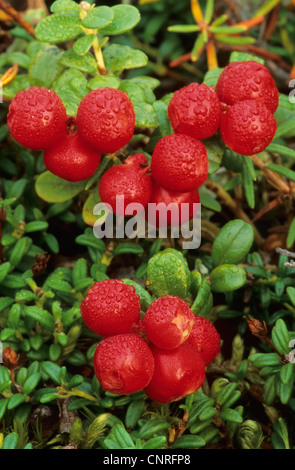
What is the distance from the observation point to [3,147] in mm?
2520

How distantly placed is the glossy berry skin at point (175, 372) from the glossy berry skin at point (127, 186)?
0.48m

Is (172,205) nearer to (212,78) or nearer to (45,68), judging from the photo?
(212,78)

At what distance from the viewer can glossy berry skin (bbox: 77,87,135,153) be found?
1656mm

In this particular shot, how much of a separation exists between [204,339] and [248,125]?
680 mm

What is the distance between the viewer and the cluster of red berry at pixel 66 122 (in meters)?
1.66

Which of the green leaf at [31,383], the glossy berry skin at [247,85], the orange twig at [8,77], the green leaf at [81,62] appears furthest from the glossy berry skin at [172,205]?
the orange twig at [8,77]

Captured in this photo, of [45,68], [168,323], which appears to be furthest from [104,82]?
[168,323]

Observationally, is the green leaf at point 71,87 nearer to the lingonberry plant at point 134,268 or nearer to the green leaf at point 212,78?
the lingonberry plant at point 134,268

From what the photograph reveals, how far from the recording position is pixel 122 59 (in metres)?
2.10

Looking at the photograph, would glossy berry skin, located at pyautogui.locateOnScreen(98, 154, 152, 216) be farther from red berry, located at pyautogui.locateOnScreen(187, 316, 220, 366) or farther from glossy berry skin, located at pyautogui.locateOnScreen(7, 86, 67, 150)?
red berry, located at pyautogui.locateOnScreen(187, 316, 220, 366)

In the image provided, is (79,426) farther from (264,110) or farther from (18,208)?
(264,110)

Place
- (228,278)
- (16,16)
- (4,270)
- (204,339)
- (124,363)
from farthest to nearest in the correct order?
1. (16,16)
2. (4,270)
3. (228,278)
4. (204,339)
5. (124,363)

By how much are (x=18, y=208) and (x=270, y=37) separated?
1823 mm
